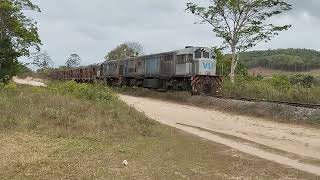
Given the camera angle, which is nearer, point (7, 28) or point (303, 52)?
point (7, 28)

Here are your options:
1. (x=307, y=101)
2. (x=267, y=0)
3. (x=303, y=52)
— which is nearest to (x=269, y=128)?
(x=307, y=101)

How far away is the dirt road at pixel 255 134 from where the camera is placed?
1201 cm

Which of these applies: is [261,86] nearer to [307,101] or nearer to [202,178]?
[307,101]

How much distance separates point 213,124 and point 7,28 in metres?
31.3

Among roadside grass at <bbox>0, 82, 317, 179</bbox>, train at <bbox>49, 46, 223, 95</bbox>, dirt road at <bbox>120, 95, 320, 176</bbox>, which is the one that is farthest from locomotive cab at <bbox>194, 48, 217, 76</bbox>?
roadside grass at <bbox>0, 82, 317, 179</bbox>

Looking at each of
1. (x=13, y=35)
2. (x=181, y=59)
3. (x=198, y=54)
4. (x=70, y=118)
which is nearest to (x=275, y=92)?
(x=198, y=54)

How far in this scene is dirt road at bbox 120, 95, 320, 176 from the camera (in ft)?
39.4

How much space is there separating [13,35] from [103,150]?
3699cm

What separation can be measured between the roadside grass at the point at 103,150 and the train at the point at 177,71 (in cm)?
1382

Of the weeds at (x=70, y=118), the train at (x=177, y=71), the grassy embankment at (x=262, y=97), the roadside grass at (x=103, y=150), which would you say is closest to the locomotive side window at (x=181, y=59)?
the train at (x=177, y=71)

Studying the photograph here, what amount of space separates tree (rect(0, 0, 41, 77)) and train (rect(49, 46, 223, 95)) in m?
9.67

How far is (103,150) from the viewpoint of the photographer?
37.5 feet

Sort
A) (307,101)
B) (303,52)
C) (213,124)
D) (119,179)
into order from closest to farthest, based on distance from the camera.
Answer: (119,179) → (213,124) → (307,101) → (303,52)

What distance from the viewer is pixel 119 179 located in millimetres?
8766
